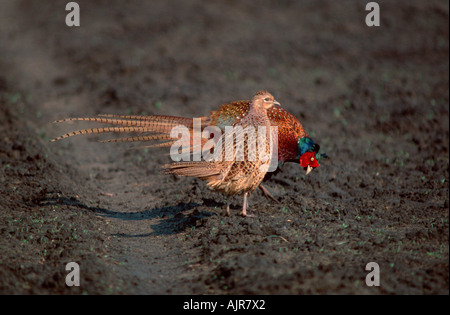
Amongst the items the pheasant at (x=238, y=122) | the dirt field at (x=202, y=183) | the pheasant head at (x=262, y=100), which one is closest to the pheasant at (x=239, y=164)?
the pheasant head at (x=262, y=100)

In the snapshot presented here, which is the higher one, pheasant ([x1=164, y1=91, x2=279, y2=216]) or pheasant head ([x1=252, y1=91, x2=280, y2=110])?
pheasant head ([x1=252, y1=91, x2=280, y2=110])

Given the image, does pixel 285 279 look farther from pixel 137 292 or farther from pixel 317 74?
pixel 317 74

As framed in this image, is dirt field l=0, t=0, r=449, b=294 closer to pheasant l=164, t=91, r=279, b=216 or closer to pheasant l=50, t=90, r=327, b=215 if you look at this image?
pheasant l=164, t=91, r=279, b=216

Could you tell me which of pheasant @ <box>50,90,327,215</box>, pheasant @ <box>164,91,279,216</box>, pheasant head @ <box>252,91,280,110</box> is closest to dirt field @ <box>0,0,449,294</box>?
pheasant @ <box>164,91,279,216</box>

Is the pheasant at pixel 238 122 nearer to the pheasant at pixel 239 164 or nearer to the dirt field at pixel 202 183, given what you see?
the pheasant at pixel 239 164

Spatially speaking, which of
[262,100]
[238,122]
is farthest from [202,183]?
[262,100]

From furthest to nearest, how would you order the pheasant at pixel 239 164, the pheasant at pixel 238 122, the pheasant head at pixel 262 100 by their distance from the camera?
the pheasant at pixel 238 122, the pheasant head at pixel 262 100, the pheasant at pixel 239 164

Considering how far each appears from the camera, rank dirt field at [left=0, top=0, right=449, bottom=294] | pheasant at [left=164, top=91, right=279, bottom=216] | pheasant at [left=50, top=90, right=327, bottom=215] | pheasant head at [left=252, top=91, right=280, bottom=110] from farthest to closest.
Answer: pheasant at [left=50, top=90, right=327, bottom=215] < pheasant head at [left=252, top=91, right=280, bottom=110] < pheasant at [left=164, top=91, right=279, bottom=216] < dirt field at [left=0, top=0, right=449, bottom=294]

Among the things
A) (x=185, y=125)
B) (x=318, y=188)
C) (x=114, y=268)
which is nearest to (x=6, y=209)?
(x=114, y=268)
